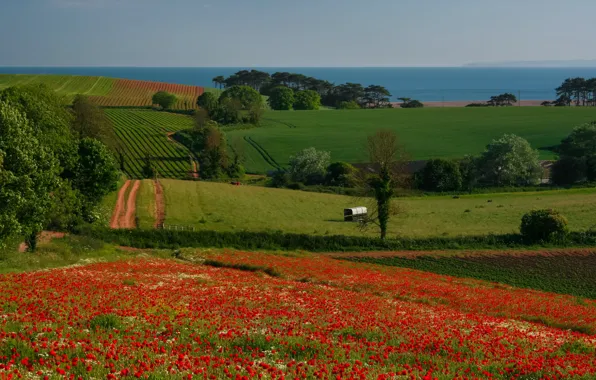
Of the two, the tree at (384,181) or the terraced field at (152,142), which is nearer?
the tree at (384,181)

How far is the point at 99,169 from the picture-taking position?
6203 cm

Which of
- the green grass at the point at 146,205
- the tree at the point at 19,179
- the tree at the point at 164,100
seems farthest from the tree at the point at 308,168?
the tree at the point at 164,100

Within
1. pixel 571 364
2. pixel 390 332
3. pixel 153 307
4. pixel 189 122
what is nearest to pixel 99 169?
pixel 153 307

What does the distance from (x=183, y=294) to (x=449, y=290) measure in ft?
55.9

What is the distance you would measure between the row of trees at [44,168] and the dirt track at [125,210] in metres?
2.60

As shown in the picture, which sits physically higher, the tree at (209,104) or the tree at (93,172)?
the tree at (209,104)

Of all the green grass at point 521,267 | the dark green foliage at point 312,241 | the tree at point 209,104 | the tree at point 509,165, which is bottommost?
the green grass at point 521,267

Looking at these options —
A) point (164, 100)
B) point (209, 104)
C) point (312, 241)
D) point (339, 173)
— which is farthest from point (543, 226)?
point (164, 100)

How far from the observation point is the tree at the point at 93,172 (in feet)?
201

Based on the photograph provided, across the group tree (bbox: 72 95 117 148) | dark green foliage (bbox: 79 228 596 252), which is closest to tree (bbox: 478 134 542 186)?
dark green foliage (bbox: 79 228 596 252)

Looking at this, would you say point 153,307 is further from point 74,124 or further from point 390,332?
point 74,124

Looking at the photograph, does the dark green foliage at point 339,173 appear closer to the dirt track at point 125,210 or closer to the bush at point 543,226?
the dirt track at point 125,210

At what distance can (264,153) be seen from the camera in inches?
5320

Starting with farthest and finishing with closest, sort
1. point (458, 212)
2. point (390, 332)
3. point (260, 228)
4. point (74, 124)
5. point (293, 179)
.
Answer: point (293, 179), point (74, 124), point (458, 212), point (260, 228), point (390, 332)
